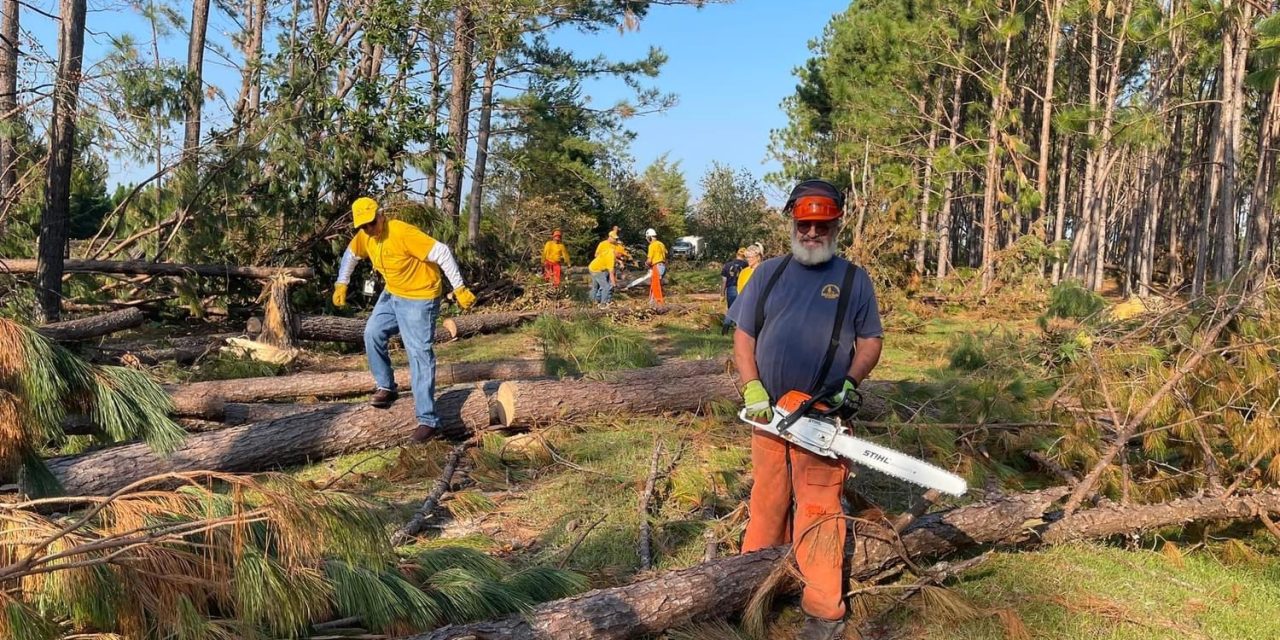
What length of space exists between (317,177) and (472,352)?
3.34m

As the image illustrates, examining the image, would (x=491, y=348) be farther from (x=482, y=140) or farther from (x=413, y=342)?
(x=482, y=140)

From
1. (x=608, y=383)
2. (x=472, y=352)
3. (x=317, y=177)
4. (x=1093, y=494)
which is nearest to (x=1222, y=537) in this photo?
(x=1093, y=494)

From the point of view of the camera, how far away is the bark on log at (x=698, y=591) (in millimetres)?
2484

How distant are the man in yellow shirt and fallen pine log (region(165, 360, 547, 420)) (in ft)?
2.59

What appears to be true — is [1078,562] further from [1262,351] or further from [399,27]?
[399,27]

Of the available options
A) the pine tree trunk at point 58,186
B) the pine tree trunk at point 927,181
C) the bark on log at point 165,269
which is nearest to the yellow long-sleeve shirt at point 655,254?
the pine tree trunk at point 927,181

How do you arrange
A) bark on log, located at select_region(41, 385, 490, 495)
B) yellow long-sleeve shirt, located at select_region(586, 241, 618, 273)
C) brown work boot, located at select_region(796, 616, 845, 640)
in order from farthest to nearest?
yellow long-sleeve shirt, located at select_region(586, 241, 618, 273), bark on log, located at select_region(41, 385, 490, 495), brown work boot, located at select_region(796, 616, 845, 640)

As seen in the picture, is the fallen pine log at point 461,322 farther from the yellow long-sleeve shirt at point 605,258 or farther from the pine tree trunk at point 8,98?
the pine tree trunk at point 8,98

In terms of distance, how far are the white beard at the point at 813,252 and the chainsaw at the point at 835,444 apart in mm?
485

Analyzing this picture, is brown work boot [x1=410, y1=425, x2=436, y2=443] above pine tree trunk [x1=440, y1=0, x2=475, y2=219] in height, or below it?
below

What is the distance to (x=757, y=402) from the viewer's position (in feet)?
9.71

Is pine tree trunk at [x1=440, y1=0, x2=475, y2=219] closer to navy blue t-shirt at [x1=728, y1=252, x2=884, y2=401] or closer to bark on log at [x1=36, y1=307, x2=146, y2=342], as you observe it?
bark on log at [x1=36, y1=307, x2=146, y2=342]

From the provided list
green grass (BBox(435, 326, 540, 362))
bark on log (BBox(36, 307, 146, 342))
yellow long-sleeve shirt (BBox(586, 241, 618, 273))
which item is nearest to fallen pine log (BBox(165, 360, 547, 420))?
green grass (BBox(435, 326, 540, 362))

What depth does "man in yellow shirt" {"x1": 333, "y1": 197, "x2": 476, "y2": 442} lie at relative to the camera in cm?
541
